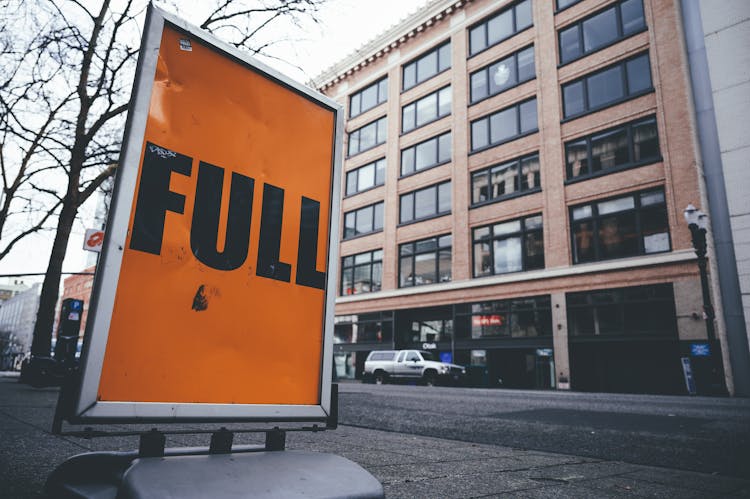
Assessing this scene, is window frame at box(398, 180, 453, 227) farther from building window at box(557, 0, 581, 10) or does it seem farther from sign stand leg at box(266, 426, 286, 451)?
sign stand leg at box(266, 426, 286, 451)

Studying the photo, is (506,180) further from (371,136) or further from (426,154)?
(371,136)

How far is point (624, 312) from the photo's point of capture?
19000 mm

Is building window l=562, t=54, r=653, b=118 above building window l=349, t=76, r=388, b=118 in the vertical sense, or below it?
below

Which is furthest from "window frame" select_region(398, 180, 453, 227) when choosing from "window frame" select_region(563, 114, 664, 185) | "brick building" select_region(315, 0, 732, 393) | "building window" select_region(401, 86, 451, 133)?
"window frame" select_region(563, 114, 664, 185)

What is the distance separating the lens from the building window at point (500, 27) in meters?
25.1

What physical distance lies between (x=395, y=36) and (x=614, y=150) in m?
17.7

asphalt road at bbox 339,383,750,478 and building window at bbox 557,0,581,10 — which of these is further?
building window at bbox 557,0,581,10

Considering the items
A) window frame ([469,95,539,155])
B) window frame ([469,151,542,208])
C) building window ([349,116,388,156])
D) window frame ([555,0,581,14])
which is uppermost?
window frame ([555,0,581,14])

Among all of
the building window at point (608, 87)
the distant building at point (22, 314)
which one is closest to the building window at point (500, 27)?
the building window at point (608, 87)

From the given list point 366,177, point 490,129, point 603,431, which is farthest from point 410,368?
point 603,431

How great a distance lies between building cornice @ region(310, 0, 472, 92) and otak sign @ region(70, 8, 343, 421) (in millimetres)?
26765

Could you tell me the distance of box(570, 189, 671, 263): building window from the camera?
1870cm

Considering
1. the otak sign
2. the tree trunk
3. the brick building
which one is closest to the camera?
the otak sign

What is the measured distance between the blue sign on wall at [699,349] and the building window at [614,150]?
7.54 m
